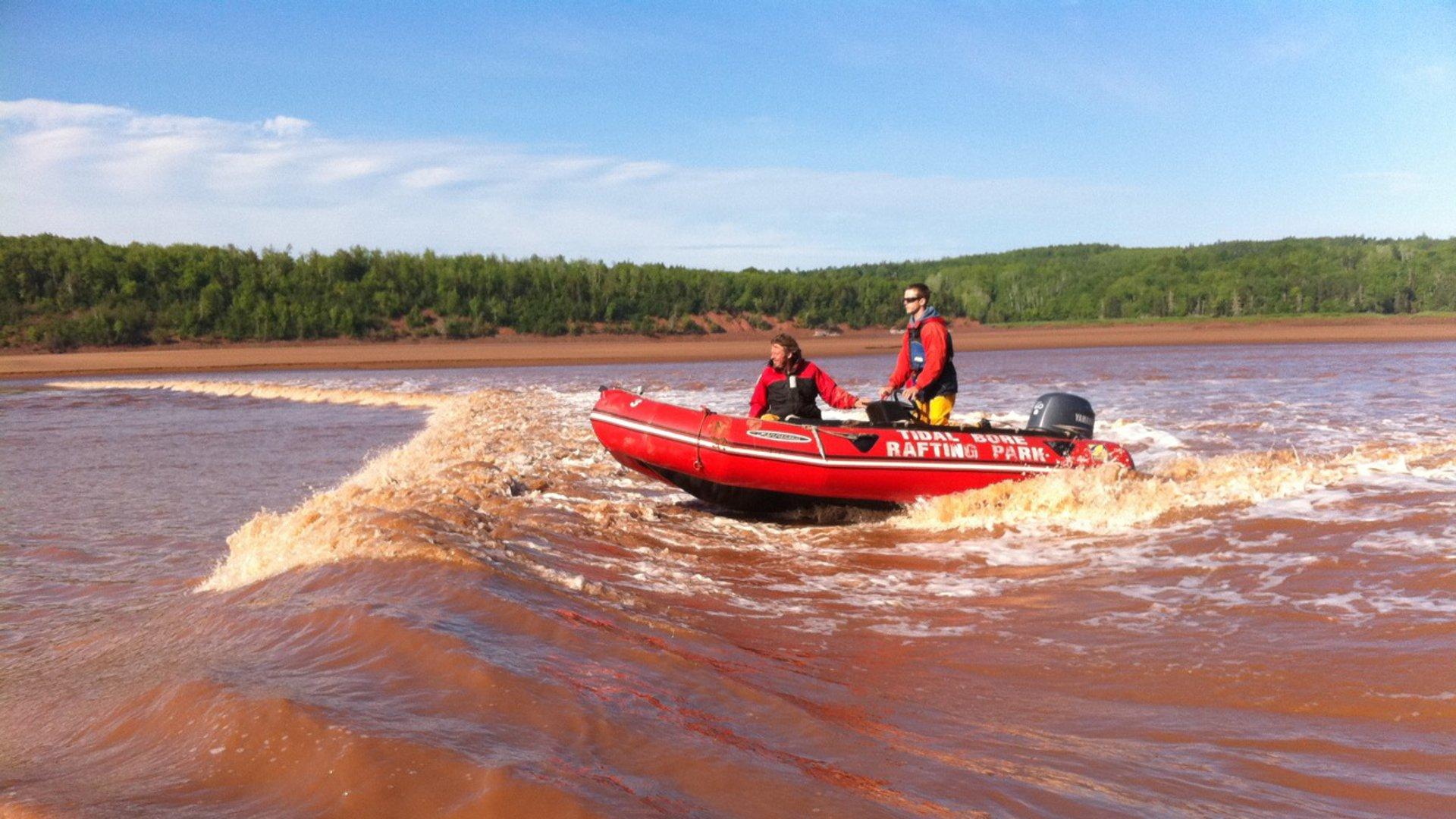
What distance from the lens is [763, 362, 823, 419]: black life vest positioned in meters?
8.41

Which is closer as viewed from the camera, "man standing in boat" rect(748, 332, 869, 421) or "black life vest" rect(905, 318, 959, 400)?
"man standing in boat" rect(748, 332, 869, 421)

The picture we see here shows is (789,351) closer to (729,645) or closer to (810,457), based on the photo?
(810,457)

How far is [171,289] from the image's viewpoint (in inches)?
1984

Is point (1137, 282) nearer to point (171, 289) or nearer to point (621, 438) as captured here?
point (171, 289)

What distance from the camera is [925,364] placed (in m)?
8.61

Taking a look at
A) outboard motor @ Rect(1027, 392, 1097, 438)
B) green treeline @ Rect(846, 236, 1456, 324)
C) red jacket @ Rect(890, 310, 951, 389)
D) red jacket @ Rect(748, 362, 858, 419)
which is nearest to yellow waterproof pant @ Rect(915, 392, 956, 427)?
red jacket @ Rect(890, 310, 951, 389)

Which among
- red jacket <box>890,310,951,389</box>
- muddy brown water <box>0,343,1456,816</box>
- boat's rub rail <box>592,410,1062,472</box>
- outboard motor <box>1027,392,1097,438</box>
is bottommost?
muddy brown water <box>0,343,1456,816</box>

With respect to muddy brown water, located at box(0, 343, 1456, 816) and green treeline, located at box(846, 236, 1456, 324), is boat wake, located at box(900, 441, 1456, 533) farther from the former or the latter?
green treeline, located at box(846, 236, 1456, 324)

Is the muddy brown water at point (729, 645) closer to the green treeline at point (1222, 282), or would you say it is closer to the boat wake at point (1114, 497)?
the boat wake at point (1114, 497)

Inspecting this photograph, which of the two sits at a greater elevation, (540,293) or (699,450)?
(540,293)

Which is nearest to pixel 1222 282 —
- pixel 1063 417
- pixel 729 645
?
pixel 1063 417

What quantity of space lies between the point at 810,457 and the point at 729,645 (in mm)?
3463

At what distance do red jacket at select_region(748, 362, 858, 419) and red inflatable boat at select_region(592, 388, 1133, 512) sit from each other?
213 mm

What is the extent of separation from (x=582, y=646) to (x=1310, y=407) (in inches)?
541
